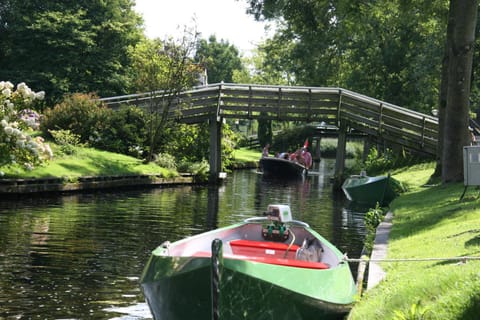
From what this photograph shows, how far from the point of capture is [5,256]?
1283 cm

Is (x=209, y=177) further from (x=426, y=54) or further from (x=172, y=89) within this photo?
(x=426, y=54)

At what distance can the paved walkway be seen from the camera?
911cm

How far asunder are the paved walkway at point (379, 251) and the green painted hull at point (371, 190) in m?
6.75

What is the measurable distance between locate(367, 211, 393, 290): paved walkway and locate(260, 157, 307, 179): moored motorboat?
24029 millimetres

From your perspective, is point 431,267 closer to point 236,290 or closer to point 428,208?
point 236,290

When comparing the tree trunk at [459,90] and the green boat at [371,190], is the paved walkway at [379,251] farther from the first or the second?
the green boat at [371,190]

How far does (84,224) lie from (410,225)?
8113 mm

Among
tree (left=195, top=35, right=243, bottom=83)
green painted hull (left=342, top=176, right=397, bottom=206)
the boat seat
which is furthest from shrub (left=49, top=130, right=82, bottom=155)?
tree (left=195, top=35, right=243, bottom=83)

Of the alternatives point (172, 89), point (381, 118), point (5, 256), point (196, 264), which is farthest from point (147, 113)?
point (196, 264)

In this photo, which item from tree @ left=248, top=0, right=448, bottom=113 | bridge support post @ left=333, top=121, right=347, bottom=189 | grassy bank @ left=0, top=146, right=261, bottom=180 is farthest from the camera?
tree @ left=248, top=0, right=448, bottom=113

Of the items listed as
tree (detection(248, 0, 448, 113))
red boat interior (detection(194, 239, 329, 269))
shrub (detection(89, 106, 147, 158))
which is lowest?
red boat interior (detection(194, 239, 329, 269))

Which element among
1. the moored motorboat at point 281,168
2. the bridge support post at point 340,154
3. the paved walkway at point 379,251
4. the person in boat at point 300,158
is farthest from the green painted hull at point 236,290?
the person in boat at point 300,158

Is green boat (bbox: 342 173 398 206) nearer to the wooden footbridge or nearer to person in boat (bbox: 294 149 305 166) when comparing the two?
the wooden footbridge

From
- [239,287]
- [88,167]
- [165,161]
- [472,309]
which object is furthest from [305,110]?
[472,309]
